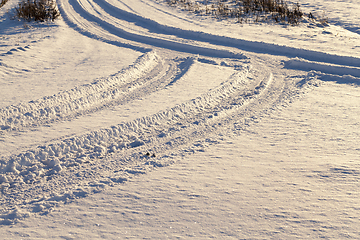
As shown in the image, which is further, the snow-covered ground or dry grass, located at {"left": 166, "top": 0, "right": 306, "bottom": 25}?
dry grass, located at {"left": 166, "top": 0, "right": 306, "bottom": 25}

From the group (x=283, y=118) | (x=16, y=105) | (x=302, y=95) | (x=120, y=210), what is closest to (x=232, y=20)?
(x=302, y=95)

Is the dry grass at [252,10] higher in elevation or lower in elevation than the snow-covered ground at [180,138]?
higher

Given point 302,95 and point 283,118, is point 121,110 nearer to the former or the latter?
point 283,118

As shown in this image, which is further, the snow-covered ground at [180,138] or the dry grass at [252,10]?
the dry grass at [252,10]

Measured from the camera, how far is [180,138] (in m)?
4.15

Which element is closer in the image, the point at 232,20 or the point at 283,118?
the point at 283,118

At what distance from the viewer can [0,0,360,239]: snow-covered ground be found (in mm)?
2764

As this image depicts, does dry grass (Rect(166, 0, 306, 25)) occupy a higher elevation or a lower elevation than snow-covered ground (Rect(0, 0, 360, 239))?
higher

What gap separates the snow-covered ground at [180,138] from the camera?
2764 millimetres

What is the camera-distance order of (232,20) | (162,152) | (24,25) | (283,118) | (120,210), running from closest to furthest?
(120,210) < (162,152) < (283,118) < (24,25) < (232,20)

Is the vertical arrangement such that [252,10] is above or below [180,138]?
above

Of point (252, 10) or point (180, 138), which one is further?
point (252, 10)

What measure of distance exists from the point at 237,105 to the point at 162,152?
1.80 m

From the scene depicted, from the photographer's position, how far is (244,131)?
169 inches
